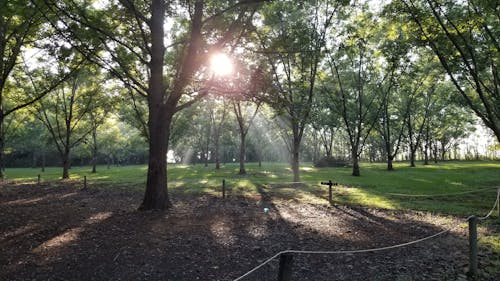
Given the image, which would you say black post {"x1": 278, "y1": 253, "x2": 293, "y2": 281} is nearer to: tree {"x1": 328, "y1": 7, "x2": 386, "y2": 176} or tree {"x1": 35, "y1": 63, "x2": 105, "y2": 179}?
tree {"x1": 328, "y1": 7, "x2": 386, "y2": 176}

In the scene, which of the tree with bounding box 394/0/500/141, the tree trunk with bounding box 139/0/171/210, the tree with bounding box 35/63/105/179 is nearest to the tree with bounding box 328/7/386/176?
the tree with bounding box 394/0/500/141

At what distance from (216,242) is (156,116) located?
6129 mm

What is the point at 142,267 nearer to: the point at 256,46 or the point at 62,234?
the point at 62,234

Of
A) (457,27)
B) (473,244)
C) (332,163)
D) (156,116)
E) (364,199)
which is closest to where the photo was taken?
(473,244)

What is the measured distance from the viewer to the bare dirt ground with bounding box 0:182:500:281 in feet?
21.2

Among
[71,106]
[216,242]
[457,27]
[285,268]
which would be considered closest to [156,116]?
[216,242]

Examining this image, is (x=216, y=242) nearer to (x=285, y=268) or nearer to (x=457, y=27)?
(x=285, y=268)

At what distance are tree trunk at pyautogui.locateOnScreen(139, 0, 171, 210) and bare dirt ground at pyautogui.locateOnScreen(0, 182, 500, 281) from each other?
91 cm

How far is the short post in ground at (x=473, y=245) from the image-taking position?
5.93 metres

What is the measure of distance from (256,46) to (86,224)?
16.0 meters

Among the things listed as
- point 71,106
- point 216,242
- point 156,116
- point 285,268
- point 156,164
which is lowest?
point 216,242

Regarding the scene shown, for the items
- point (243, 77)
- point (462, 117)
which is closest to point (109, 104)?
point (243, 77)

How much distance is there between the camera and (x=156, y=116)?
40.8ft

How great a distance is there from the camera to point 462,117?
53469 mm
